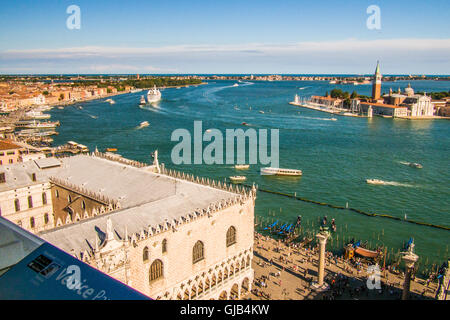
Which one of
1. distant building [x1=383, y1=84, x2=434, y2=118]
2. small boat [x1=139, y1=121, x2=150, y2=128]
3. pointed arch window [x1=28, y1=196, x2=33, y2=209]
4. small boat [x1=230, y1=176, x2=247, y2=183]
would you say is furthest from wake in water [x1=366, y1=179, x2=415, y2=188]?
distant building [x1=383, y1=84, x2=434, y2=118]

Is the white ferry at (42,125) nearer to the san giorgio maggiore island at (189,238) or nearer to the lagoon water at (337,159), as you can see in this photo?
the lagoon water at (337,159)

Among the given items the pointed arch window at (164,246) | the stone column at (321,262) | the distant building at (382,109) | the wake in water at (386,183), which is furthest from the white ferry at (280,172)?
the distant building at (382,109)

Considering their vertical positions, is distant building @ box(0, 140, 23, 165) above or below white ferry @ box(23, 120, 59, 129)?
above

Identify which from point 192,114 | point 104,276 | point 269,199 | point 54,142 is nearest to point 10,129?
point 54,142

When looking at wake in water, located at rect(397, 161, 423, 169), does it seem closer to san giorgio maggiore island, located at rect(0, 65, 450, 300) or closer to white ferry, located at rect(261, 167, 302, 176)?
white ferry, located at rect(261, 167, 302, 176)

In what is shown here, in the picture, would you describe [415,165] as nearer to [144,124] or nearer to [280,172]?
[280,172]

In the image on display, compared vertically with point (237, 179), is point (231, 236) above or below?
above

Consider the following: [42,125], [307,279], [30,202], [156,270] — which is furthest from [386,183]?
[42,125]
